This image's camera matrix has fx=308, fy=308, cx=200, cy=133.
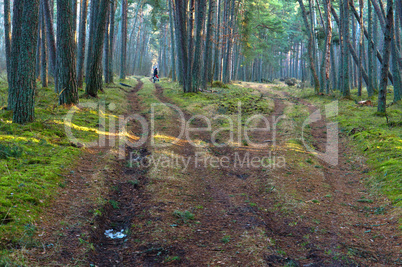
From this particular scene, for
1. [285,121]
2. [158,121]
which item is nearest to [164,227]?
[158,121]

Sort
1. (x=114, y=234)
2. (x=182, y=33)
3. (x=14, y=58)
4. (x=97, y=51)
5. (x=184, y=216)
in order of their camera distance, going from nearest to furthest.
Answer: (x=114, y=234), (x=184, y=216), (x=14, y=58), (x=97, y=51), (x=182, y=33)

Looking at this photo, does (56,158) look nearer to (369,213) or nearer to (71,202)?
(71,202)

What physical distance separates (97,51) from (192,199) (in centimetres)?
1187

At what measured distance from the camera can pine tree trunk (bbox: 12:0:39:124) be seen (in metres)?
8.26

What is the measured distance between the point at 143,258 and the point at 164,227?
85 cm

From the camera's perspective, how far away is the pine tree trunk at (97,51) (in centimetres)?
1504

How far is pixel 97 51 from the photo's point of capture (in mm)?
15547

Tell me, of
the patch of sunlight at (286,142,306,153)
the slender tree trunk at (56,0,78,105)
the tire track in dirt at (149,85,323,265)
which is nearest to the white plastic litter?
the tire track in dirt at (149,85,323,265)

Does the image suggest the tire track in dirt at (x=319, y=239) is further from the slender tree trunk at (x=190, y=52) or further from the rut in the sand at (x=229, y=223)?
the slender tree trunk at (x=190, y=52)

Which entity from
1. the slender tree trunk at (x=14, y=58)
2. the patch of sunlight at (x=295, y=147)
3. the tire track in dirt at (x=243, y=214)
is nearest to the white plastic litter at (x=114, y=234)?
the tire track in dirt at (x=243, y=214)

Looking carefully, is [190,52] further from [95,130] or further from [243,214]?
[243,214]

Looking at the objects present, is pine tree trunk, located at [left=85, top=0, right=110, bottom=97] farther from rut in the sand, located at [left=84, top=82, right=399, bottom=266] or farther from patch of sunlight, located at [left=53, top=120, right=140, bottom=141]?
rut in the sand, located at [left=84, top=82, right=399, bottom=266]

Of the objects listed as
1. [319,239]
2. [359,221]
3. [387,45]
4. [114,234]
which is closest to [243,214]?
[319,239]

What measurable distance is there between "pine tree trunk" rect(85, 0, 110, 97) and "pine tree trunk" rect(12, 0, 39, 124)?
270 inches
